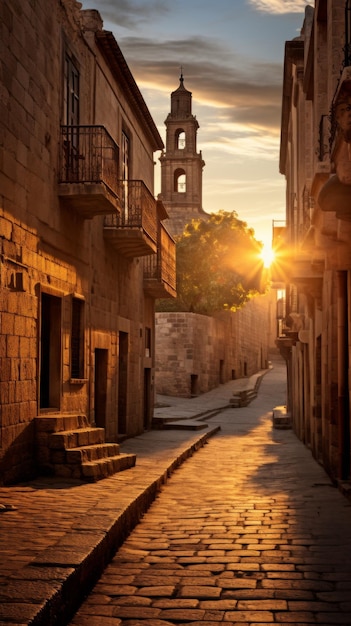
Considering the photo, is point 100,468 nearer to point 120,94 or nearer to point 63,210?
point 63,210

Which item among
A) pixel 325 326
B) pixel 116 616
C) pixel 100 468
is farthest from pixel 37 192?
pixel 116 616

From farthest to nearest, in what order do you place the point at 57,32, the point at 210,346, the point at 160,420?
the point at 210,346 < the point at 160,420 < the point at 57,32

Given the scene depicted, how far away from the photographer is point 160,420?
72.5 ft

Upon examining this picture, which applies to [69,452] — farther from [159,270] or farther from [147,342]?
[147,342]

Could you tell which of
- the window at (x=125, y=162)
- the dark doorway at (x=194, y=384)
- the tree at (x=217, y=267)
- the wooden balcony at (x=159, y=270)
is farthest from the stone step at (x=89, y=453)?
the tree at (x=217, y=267)

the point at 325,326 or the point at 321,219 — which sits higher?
the point at 321,219

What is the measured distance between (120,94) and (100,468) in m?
9.56

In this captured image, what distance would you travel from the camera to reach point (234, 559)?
21.7ft

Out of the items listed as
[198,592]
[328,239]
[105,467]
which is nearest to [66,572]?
[198,592]

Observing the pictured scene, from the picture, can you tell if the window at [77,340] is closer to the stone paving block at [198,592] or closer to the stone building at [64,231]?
the stone building at [64,231]

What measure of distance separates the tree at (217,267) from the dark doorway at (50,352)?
1167 inches

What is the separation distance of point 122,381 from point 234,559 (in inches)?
457

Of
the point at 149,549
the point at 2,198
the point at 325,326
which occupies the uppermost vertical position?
the point at 2,198

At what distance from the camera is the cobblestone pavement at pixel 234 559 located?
512cm
